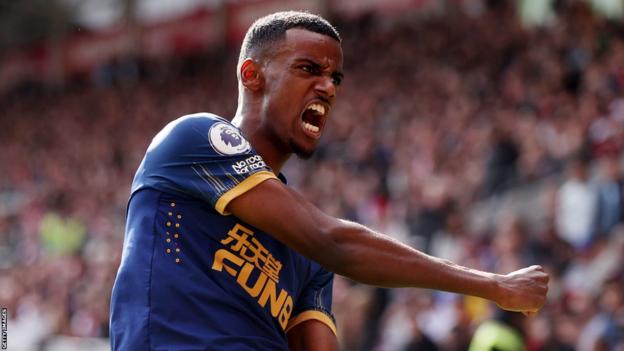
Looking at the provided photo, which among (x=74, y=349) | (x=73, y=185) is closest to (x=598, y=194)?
(x=74, y=349)

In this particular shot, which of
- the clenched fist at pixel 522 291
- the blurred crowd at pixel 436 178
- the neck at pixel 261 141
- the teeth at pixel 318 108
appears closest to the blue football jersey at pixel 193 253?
the neck at pixel 261 141

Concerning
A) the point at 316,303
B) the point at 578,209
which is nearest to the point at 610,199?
the point at 578,209

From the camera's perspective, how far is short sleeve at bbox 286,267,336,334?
3646 millimetres

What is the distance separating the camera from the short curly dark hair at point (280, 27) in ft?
11.2

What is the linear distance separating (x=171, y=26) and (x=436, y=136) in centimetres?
1486

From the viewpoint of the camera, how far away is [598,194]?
936 cm

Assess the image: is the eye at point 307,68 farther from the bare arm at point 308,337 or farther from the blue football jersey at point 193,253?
the bare arm at point 308,337

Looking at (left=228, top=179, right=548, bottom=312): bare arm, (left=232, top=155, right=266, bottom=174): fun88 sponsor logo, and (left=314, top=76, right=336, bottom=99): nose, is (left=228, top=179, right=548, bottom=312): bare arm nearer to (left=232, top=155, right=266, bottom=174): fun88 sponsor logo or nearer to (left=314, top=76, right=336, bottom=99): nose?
(left=232, top=155, right=266, bottom=174): fun88 sponsor logo

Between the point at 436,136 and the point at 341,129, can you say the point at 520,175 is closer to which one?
the point at 436,136

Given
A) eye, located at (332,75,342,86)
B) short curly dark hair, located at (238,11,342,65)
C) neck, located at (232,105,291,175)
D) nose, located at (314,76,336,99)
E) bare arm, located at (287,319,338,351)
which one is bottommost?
bare arm, located at (287,319,338,351)

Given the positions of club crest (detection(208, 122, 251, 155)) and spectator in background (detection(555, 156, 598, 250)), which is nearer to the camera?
club crest (detection(208, 122, 251, 155))

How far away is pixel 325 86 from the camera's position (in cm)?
336

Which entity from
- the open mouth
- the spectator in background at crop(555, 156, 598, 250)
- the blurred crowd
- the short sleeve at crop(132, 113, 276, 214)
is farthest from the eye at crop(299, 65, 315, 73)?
the spectator in background at crop(555, 156, 598, 250)

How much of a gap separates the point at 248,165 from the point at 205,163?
0.13m
